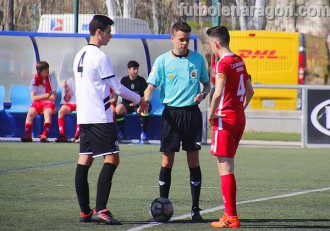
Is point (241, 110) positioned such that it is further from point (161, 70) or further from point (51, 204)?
point (51, 204)

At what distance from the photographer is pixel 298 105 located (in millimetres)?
23547

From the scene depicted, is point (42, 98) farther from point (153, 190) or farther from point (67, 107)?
point (153, 190)

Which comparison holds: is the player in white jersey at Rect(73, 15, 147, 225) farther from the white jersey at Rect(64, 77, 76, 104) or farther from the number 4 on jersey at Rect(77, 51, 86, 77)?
the white jersey at Rect(64, 77, 76, 104)

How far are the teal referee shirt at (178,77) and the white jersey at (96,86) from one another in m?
0.62

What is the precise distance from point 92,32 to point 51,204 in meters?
2.12

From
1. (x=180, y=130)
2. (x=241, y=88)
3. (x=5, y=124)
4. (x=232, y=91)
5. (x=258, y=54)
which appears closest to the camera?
(x=232, y=91)

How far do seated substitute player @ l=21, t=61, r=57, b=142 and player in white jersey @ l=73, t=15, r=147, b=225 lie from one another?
36.4 feet

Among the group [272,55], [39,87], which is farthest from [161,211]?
[272,55]

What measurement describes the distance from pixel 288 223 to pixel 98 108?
2.12 meters

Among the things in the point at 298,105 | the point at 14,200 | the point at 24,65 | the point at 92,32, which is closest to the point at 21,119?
the point at 24,65

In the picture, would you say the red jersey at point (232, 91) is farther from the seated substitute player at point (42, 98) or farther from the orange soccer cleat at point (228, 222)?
the seated substitute player at point (42, 98)

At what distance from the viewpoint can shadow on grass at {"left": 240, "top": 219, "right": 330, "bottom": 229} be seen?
8548 mm

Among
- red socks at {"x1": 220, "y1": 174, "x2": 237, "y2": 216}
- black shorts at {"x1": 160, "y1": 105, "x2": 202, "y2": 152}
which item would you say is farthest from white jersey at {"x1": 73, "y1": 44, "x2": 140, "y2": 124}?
red socks at {"x1": 220, "y1": 174, "x2": 237, "y2": 216}

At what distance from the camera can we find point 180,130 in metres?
9.19
